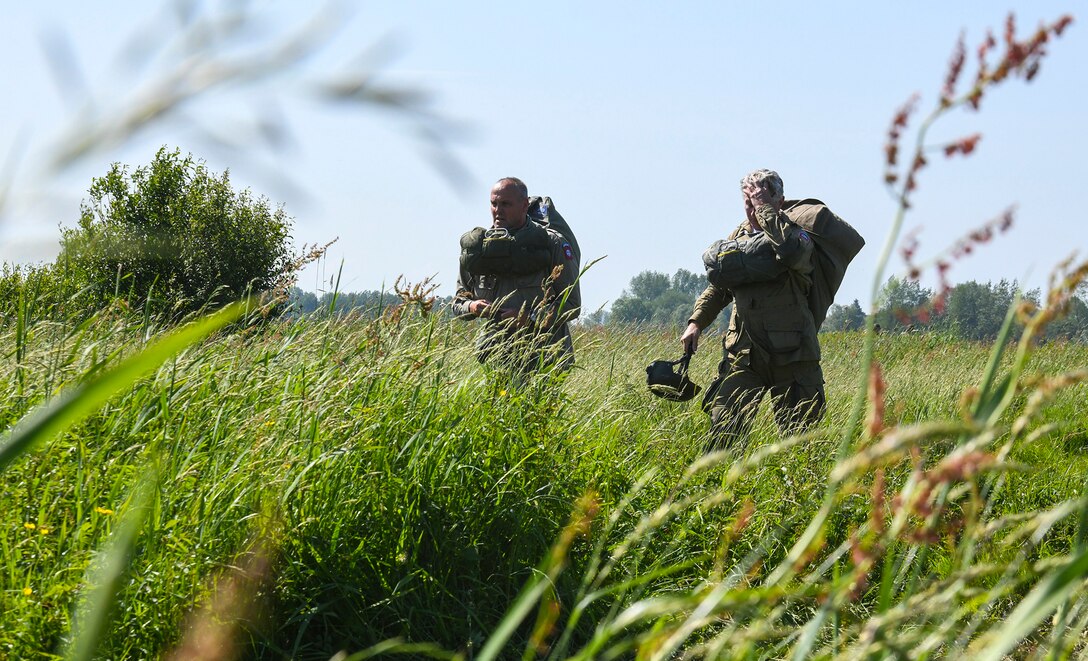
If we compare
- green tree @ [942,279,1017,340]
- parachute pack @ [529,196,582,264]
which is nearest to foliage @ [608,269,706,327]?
green tree @ [942,279,1017,340]

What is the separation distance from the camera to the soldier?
580 centimetres

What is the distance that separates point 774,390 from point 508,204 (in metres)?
1.82

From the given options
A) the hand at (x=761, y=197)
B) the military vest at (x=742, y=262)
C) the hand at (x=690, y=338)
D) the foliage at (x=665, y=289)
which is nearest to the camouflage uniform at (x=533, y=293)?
the hand at (x=690, y=338)

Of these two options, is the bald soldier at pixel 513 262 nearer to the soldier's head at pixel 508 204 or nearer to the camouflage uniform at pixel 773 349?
the soldier's head at pixel 508 204

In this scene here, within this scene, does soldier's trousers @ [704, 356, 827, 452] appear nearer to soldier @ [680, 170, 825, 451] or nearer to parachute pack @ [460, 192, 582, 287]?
soldier @ [680, 170, 825, 451]

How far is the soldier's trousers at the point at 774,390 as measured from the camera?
6078mm

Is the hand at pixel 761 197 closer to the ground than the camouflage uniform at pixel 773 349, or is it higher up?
higher up

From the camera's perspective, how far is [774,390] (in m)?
6.28

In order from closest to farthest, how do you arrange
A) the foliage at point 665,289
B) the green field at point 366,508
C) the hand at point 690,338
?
1. the green field at point 366,508
2. the hand at point 690,338
3. the foliage at point 665,289

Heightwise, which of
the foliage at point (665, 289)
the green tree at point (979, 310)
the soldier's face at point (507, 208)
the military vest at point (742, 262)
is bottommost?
the green tree at point (979, 310)

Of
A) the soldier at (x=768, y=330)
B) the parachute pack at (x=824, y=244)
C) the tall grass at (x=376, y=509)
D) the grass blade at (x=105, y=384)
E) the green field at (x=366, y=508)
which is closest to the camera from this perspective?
the grass blade at (x=105, y=384)

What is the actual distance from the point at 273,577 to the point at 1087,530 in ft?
7.39

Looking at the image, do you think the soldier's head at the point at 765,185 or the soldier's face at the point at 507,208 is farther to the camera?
the soldier's face at the point at 507,208

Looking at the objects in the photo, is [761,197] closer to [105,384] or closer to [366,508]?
[366,508]
